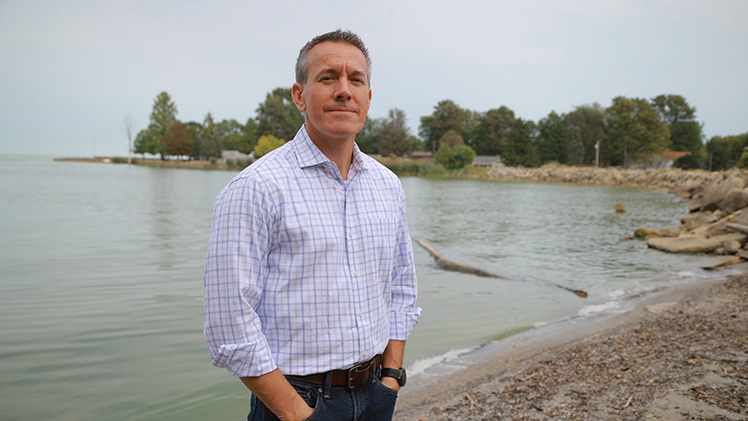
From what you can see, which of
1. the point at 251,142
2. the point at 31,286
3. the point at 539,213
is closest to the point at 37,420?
the point at 31,286

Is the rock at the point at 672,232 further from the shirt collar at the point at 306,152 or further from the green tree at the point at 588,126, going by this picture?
the green tree at the point at 588,126

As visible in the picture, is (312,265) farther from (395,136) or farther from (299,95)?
(395,136)

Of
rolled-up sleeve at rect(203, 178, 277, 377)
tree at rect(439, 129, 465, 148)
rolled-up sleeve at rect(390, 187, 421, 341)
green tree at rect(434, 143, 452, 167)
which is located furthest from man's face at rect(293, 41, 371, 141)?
tree at rect(439, 129, 465, 148)

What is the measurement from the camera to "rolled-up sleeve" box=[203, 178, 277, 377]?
1609 mm

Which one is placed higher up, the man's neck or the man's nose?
the man's nose

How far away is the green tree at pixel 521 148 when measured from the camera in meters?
84.8

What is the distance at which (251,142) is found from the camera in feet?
351

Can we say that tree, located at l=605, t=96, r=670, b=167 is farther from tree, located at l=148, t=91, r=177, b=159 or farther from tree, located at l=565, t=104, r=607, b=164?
tree, located at l=148, t=91, r=177, b=159

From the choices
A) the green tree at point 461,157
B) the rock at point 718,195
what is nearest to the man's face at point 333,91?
the rock at point 718,195

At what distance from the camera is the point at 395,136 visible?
96625 mm

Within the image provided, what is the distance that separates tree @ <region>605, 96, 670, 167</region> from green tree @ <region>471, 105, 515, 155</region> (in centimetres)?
1763

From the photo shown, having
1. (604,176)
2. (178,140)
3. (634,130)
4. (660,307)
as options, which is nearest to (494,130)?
(634,130)

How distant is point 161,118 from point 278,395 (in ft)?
408

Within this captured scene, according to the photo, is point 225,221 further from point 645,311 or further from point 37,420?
point 645,311
